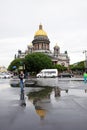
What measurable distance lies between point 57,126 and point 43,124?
0.45 metres

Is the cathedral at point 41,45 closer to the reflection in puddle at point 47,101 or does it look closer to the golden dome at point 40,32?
the golden dome at point 40,32

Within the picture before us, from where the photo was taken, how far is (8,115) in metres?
9.14

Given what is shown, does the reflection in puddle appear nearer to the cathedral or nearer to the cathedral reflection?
the cathedral reflection

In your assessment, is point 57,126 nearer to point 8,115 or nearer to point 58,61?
point 8,115

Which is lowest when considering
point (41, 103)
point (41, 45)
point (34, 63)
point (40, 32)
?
point (41, 103)

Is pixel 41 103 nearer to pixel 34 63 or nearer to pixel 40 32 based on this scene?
pixel 34 63

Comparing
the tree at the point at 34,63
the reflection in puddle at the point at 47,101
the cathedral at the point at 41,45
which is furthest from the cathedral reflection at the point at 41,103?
the cathedral at the point at 41,45

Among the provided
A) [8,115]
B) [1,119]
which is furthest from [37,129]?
[8,115]

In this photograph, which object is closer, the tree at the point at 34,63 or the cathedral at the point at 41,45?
the tree at the point at 34,63

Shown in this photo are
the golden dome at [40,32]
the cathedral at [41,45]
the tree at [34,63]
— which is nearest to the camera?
the tree at [34,63]

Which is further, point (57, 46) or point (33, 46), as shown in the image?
point (57, 46)

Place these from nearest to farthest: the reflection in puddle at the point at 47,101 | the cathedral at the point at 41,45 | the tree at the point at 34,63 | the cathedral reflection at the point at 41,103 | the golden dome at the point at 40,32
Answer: the cathedral reflection at the point at 41,103 → the reflection in puddle at the point at 47,101 → the tree at the point at 34,63 → the cathedral at the point at 41,45 → the golden dome at the point at 40,32

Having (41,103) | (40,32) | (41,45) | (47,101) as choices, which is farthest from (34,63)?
(41,103)

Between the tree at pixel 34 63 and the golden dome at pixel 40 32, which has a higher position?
the golden dome at pixel 40 32
